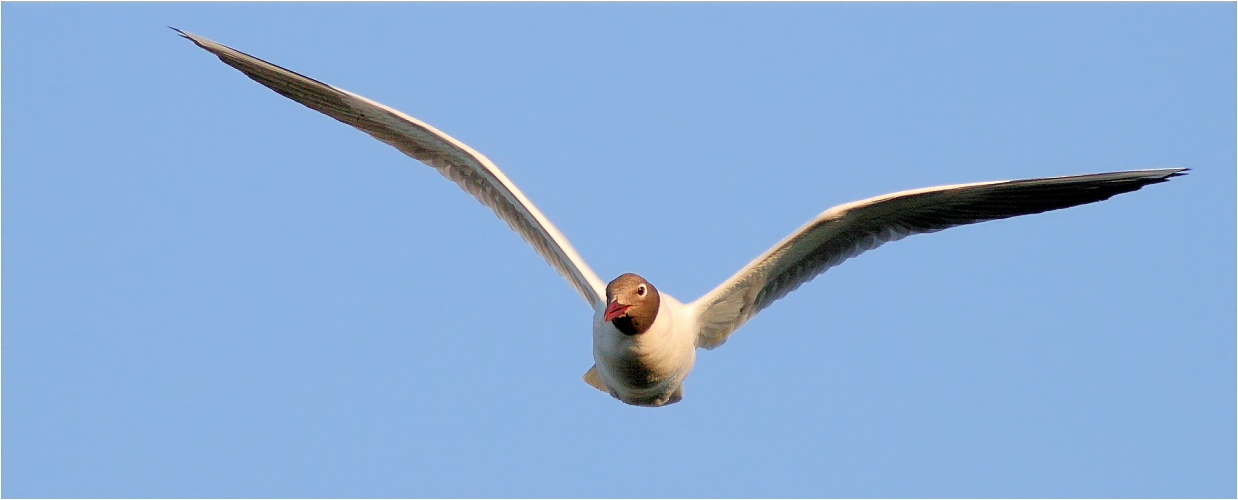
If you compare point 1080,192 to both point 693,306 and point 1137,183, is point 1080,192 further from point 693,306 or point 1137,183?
point 693,306

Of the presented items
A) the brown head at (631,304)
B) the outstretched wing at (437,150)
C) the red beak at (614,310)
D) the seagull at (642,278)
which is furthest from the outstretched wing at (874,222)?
the red beak at (614,310)

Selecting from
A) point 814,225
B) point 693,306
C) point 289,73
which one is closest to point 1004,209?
point 814,225

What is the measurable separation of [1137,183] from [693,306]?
118 inches

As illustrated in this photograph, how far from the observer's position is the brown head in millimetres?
8453

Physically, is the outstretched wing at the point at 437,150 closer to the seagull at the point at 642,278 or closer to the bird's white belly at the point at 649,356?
the seagull at the point at 642,278

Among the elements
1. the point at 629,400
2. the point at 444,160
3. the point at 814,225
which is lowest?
the point at 629,400

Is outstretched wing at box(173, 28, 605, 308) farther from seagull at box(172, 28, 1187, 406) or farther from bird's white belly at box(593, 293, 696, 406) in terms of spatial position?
bird's white belly at box(593, 293, 696, 406)

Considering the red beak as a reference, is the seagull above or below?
above

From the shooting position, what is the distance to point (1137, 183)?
8.31 metres

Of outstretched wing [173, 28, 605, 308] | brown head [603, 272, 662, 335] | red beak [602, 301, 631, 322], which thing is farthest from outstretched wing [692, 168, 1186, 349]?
red beak [602, 301, 631, 322]

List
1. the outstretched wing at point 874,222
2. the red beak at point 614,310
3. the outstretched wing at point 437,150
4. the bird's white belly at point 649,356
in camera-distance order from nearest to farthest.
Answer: the red beak at point 614,310
the outstretched wing at point 874,222
the bird's white belly at point 649,356
the outstretched wing at point 437,150

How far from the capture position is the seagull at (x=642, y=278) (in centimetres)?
861

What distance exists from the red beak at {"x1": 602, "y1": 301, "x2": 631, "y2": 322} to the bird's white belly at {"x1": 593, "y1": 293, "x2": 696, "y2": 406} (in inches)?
15.0

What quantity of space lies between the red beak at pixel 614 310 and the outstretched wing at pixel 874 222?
114cm
